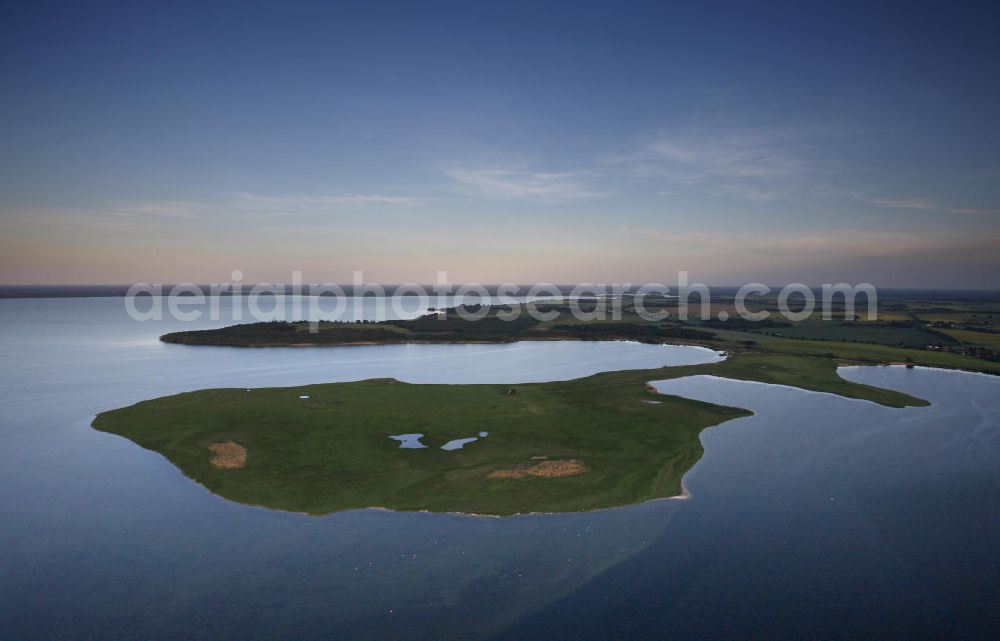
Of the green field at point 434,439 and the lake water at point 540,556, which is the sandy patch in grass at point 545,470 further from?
the lake water at point 540,556

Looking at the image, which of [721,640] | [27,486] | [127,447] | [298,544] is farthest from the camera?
[127,447]

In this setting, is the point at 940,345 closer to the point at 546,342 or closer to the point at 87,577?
the point at 546,342

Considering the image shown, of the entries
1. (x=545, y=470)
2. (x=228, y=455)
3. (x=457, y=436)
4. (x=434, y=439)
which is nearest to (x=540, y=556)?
(x=545, y=470)

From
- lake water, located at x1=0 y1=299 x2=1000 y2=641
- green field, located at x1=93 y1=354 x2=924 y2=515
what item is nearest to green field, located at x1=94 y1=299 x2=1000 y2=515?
green field, located at x1=93 y1=354 x2=924 y2=515

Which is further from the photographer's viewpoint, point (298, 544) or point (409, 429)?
point (409, 429)

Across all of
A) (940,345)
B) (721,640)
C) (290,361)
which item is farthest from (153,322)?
(940,345)
